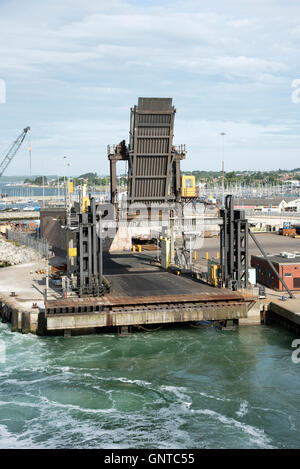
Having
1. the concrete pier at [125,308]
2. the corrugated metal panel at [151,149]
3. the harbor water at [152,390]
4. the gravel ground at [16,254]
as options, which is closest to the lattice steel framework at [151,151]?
the corrugated metal panel at [151,149]

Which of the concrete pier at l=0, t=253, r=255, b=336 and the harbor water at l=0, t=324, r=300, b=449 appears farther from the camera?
the concrete pier at l=0, t=253, r=255, b=336

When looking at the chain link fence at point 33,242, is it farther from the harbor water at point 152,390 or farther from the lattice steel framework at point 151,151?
the harbor water at point 152,390

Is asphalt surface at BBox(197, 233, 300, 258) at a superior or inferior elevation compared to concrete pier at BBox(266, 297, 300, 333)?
superior

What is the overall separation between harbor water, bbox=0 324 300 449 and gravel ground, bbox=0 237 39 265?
86.3ft

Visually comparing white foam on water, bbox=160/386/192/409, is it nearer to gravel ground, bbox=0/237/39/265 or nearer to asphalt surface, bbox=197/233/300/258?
asphalt surface, bbox=197/233/300/258

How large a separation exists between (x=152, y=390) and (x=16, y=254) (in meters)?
40.9

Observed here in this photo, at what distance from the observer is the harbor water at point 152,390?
22891 millimetres

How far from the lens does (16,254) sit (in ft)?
212

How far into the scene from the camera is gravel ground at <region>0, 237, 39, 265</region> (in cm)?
6209

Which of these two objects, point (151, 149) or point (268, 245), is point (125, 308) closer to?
point (151, 149)

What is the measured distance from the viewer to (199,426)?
23672 mm

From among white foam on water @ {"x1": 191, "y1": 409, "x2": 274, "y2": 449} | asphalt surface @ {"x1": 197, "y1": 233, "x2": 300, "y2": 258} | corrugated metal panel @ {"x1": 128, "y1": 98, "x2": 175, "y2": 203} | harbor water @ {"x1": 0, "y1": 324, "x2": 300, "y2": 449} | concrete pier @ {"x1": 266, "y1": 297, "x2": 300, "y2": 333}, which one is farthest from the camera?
asphalt surface @ {"x1": 197, "y1": 233, "x2": 300, "y2": 258}

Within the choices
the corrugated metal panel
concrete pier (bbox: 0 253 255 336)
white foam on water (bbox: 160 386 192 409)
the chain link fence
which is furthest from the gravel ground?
white foam on water (bbox: 160 386 192 409)

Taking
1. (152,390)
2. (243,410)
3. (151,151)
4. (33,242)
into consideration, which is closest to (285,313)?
(243,410)
